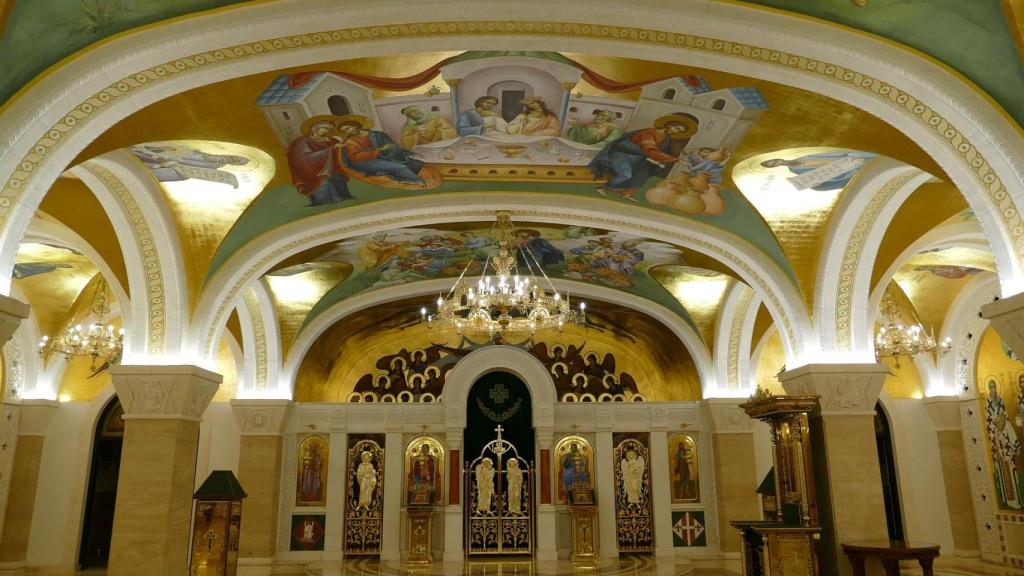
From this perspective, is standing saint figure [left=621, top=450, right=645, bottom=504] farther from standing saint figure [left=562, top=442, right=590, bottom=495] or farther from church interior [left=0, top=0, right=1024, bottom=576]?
standing saint figure [left=562, top=442, right=590, bottom=495]

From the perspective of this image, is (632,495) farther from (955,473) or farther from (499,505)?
(955,473)

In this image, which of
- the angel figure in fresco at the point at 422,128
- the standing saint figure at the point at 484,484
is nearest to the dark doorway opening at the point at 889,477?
the standing saint figure at the point at 484,484

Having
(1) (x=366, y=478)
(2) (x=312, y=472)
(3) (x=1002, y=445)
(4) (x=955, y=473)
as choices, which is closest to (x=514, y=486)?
(1) (x=366, y=478)

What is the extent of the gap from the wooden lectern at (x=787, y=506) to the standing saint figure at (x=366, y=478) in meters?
7.34

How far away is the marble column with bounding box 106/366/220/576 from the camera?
8.16m

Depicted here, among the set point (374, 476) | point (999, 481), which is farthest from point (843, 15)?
point (374, 476)

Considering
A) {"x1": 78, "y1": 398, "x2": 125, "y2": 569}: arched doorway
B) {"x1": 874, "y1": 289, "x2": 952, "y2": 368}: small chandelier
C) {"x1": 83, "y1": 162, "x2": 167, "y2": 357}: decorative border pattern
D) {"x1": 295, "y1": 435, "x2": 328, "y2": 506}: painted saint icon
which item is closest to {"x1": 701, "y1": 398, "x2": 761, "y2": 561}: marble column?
{"x1": 874, "y1": 289, "x2": 952, "y2": 368}: small chandelier

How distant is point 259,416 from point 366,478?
2258 millimetres

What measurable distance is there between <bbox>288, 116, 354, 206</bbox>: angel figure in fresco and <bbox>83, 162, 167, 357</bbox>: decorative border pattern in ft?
5.67

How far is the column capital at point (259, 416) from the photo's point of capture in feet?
45.3

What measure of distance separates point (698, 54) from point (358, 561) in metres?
11.0

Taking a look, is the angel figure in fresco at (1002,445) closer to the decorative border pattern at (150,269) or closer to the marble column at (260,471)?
the marble column at (260,471)

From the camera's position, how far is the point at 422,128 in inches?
299

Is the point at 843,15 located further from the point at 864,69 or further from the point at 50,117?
the point at 50,117
